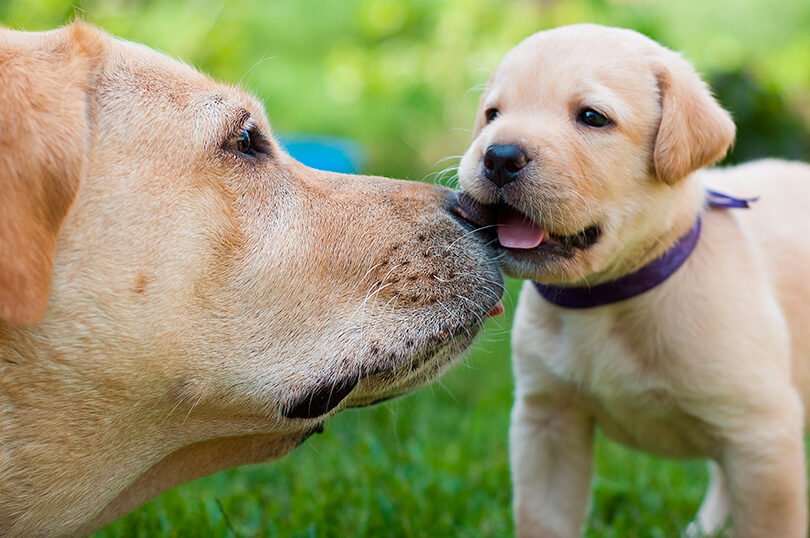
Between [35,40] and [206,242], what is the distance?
0.74 m

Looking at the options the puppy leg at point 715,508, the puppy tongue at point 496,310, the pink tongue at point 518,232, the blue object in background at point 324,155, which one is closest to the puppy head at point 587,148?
the pink tongue at point 518,232

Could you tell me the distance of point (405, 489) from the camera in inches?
174

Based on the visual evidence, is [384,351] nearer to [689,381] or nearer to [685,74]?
[689,381]

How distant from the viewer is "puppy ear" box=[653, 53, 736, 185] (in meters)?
3.35

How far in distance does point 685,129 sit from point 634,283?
1.87 ft

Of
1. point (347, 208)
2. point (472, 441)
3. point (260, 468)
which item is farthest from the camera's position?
point (472, 441)

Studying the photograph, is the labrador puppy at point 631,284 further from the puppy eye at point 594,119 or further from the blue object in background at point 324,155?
the blue object in background at point 324,155

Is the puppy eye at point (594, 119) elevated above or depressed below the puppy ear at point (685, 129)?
above

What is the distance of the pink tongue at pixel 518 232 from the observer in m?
3.26

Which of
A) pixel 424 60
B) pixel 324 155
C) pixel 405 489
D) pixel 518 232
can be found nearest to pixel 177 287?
pixel 518 232

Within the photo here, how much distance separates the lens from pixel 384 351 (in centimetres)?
294

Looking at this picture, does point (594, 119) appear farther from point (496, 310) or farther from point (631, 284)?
point (496, 310)

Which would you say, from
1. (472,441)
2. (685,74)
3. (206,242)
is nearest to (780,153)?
(472,441)

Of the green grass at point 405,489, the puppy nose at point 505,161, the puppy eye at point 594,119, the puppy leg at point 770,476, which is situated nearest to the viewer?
the puppy nose at point 505,161
